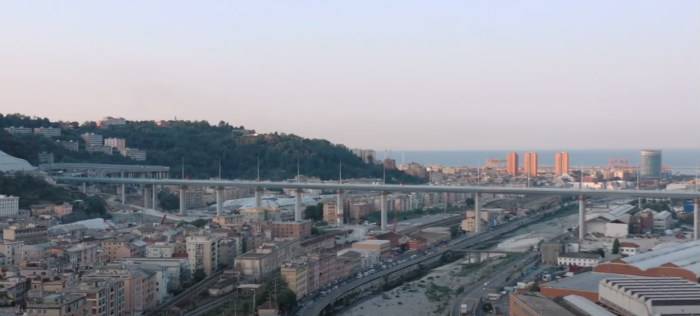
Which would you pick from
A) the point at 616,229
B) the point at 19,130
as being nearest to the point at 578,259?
the point at 616,229

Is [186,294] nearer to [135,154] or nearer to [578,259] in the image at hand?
[578,259]

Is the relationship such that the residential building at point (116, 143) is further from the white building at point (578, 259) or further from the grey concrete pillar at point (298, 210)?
the white building at point (578, 259)

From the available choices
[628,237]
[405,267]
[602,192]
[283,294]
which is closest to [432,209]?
[602,192]

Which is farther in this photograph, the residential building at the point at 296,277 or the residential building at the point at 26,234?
the residential building at the point at 26,234

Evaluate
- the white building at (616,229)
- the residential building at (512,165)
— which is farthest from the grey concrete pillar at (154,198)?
the residential building at (512,165)

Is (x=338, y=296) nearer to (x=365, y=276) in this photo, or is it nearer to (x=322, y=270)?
(x=322, y=270)

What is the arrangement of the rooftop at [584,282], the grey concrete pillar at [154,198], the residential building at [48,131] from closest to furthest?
the rooftop at [584,282], the grey concrete pillar at [154,198], the residential building at [48,131]
